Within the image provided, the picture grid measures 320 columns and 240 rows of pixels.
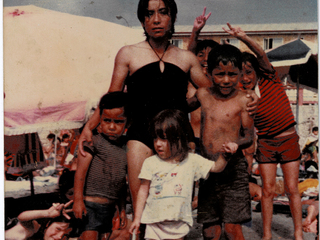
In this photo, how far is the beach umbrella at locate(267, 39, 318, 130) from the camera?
13.4ft

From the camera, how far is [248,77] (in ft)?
13.0

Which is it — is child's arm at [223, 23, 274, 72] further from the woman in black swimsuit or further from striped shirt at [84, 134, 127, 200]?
striped shirt at [84, 134, 127, 200]

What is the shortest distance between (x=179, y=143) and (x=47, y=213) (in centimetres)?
172

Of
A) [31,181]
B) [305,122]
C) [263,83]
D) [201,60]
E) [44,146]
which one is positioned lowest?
[31,181]

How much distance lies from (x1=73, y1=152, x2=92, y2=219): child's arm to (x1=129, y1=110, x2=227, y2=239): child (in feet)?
2.11

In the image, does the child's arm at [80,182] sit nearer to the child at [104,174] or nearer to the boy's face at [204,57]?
the child at [104,174]

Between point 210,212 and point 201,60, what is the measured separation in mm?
1601

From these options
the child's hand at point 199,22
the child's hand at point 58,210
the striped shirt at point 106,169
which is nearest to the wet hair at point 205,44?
the child's hand at point 199,22

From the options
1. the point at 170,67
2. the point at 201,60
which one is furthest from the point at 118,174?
the point at 201,60

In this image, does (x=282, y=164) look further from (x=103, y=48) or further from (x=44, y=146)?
(x=44, y=146)

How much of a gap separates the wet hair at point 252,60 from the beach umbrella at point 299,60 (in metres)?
0.22

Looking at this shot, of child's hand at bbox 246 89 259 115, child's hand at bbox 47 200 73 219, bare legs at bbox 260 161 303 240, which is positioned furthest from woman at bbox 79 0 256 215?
bare legs at bbox 260 161 303 240

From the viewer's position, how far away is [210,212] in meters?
3.67

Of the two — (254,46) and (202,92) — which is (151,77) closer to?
(202,92)
